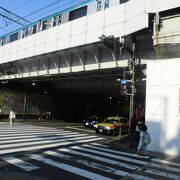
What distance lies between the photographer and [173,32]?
569 inches

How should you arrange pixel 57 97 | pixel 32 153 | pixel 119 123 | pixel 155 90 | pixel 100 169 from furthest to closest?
pixel 57 97
pixel 119 123
pixel 155 90
pixel 32 153
pixel 100 169

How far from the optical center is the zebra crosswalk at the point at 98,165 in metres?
8.37

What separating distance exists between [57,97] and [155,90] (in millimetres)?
34164

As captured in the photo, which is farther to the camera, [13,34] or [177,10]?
[13,34]

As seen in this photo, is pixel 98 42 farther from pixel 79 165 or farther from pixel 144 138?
pixel 79 165

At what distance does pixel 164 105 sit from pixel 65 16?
1300cm

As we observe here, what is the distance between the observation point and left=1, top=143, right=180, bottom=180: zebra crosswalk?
27.5 ft

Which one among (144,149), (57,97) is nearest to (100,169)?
(144,149)

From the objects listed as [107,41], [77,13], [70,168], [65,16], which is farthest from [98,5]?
[70,168]

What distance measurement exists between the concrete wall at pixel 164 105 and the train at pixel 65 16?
6.49 meters

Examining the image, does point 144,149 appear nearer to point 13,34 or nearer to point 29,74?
point 29,74

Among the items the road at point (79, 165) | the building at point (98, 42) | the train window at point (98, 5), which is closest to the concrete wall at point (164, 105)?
the building at point (98, 42)

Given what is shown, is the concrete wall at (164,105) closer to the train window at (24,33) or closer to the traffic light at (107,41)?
the traffic light at (107,41)

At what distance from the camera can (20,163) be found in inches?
354
